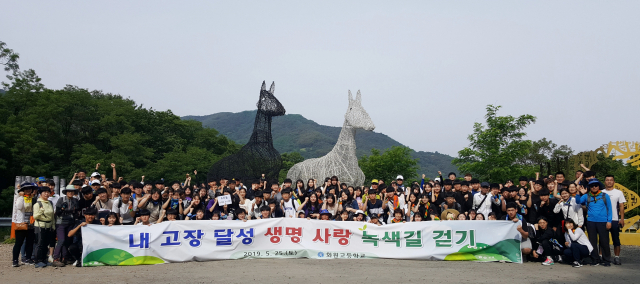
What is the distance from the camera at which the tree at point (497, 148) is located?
2741 centimetres

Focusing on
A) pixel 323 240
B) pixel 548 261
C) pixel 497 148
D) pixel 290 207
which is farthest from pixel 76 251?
pixel 497 148

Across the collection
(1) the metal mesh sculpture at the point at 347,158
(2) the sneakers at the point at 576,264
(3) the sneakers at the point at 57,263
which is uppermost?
(1) the metal mesh sculpture at the point at 347,158

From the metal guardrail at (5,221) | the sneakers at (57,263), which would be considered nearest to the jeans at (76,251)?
the sneakers at (57,263)

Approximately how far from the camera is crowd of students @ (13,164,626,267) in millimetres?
8742

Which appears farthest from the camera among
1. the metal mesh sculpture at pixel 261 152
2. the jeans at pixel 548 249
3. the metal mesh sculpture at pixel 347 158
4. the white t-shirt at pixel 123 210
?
the metal mesh sculpture at pixel 347 158

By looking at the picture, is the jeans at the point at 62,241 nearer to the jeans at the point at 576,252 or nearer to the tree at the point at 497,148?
the jeans at the point at 576,252

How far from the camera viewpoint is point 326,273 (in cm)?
766

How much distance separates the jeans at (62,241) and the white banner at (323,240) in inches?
44.1

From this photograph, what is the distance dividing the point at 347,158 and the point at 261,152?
11.4 feet

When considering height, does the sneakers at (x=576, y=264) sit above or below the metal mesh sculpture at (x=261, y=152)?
below

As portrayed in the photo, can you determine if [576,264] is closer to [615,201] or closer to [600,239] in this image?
[600,239]

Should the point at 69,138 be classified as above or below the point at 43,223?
above

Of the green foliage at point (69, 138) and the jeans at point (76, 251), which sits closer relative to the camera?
the jeans at point (76, 251)

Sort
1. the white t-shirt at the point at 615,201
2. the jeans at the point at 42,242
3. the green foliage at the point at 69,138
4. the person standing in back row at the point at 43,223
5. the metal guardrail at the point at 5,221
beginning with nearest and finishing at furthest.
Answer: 1. the person standing in back row at the point at 43,223
2. the jeans at the point at 42,242
3. the white t-shirt at the point at 615,201
4. the metal guardrail at the point at 5,221
5. the green foliage at the point at 69,138
